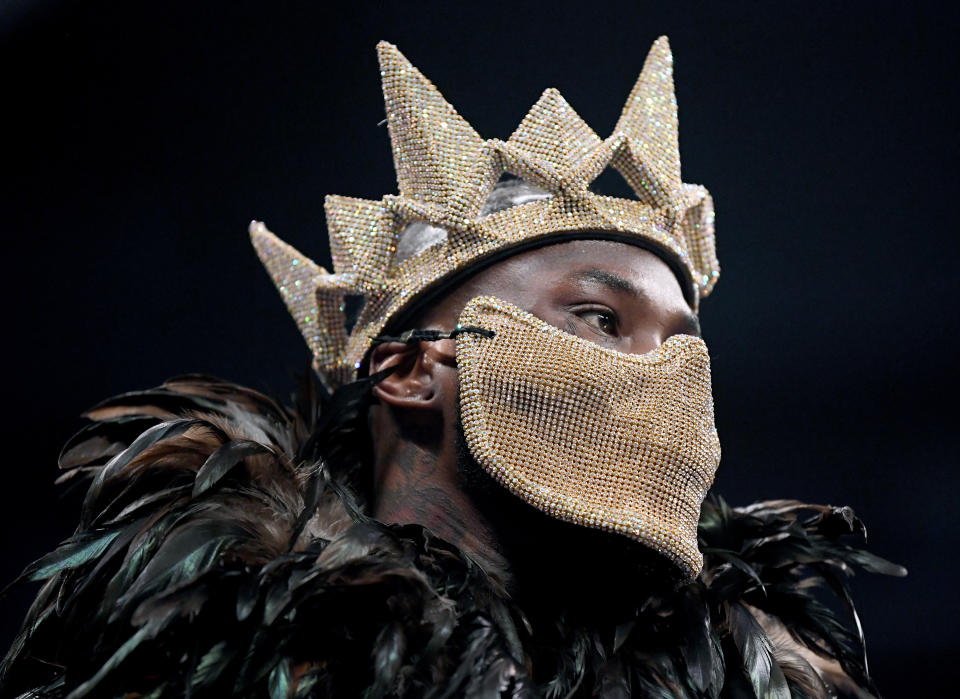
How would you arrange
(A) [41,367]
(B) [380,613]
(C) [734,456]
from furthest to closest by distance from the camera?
(C) [734,456]
(A) [41,367]
(B) [380,613]

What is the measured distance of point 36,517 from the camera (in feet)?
6.81

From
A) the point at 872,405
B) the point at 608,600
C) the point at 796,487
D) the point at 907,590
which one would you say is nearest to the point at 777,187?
the point at 872,405

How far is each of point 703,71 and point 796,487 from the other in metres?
1.00

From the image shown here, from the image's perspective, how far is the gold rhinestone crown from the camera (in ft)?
5.11

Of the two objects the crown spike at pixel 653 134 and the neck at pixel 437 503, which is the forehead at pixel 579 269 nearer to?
the crown spike at pixel 653 134

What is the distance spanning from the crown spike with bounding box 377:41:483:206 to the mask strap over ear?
0.21 meters

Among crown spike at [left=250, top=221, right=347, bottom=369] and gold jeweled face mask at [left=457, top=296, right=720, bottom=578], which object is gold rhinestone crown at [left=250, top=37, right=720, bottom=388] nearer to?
crown spike at [left=250, top=221, right=347, bottom=369]

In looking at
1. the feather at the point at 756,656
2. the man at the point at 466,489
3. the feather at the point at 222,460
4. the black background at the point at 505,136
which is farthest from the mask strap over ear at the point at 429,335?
the black background at the point at 505,136

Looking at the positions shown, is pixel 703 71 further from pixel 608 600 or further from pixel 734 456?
pixel 608 600

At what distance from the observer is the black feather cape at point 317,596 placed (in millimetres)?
1181

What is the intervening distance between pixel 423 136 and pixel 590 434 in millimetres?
548

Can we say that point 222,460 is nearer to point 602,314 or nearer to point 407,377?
point 407,377

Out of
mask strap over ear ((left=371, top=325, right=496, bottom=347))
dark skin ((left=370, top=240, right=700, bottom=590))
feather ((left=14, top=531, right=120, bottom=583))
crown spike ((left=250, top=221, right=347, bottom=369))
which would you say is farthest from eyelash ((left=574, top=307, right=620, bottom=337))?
feather ((left=14, top=531, right=120, bottom=583))

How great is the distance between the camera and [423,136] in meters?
1.60
